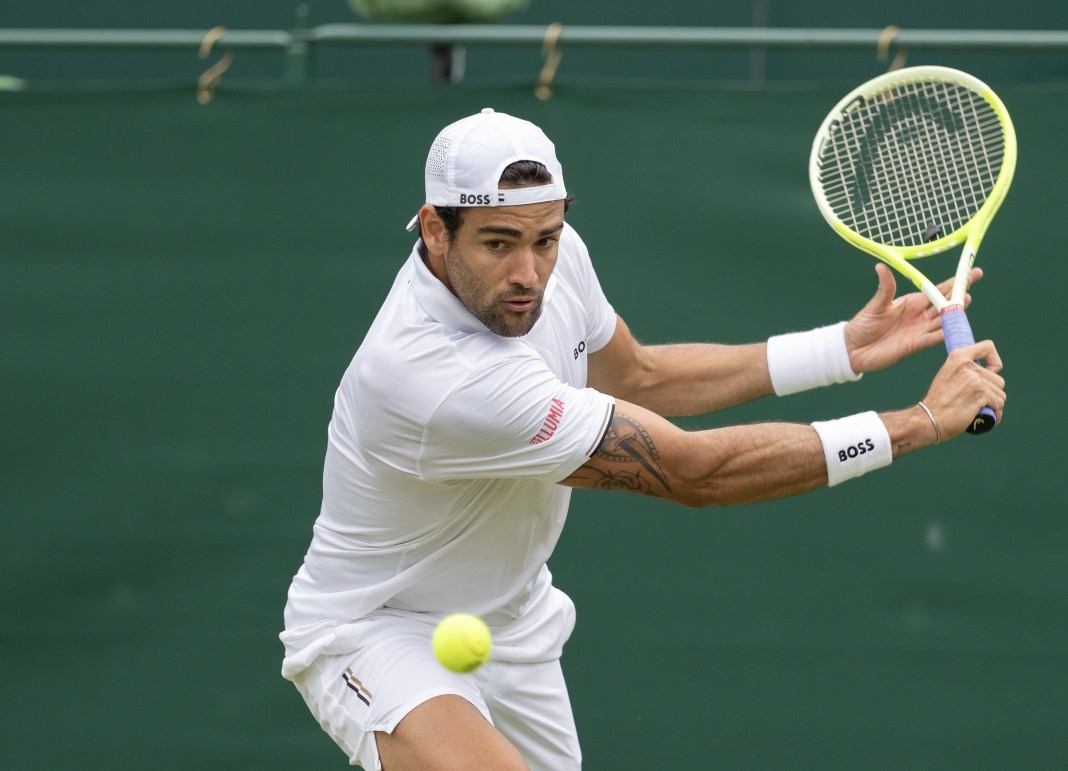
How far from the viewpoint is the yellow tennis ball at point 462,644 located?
2.71 meters

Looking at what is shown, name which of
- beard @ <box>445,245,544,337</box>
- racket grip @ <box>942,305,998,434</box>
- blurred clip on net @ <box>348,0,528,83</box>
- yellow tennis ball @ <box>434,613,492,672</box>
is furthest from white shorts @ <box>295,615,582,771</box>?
blurred clip on net @ <box>348,0,528,83</box>

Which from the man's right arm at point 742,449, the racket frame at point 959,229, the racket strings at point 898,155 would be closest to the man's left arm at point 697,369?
the racket frame at point 959,229

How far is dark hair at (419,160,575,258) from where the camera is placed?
9.31ft

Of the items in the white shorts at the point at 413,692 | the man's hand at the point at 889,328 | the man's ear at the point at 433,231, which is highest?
the man's ear at the point at 433,231

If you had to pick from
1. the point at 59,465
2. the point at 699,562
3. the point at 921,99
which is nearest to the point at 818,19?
the point at 921,99

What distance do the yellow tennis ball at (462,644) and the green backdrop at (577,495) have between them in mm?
1345

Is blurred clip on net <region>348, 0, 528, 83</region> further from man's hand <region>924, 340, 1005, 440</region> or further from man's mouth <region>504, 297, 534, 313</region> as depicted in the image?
man's hand <region>924, 340, 1005, 440</region>

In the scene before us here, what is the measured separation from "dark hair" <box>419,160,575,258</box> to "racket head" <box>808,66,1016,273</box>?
743 millimetres

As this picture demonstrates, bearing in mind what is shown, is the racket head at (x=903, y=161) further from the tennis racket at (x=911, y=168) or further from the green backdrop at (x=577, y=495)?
the green backdrop at (x=577, y=495)

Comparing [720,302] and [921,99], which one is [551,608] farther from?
[921,99]

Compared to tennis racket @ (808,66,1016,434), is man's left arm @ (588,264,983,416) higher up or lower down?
lower down

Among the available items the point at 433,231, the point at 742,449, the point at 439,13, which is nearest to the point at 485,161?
the point at 433,231

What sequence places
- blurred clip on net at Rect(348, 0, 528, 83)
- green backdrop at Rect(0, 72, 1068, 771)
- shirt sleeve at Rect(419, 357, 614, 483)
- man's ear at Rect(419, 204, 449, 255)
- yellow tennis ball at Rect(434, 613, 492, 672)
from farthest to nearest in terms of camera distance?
blurred clip on net at Rect(348, 0, 528, 83)
green backdrop at Rect(0, 72, 1068, 771)
man's ear at Rect(419, 204, 449, 255)
shirt sleeve at Rect(419, 357, 614, 483)
yellow tennis ball at Rect(434, 613, 492, 672)

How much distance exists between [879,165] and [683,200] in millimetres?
655
